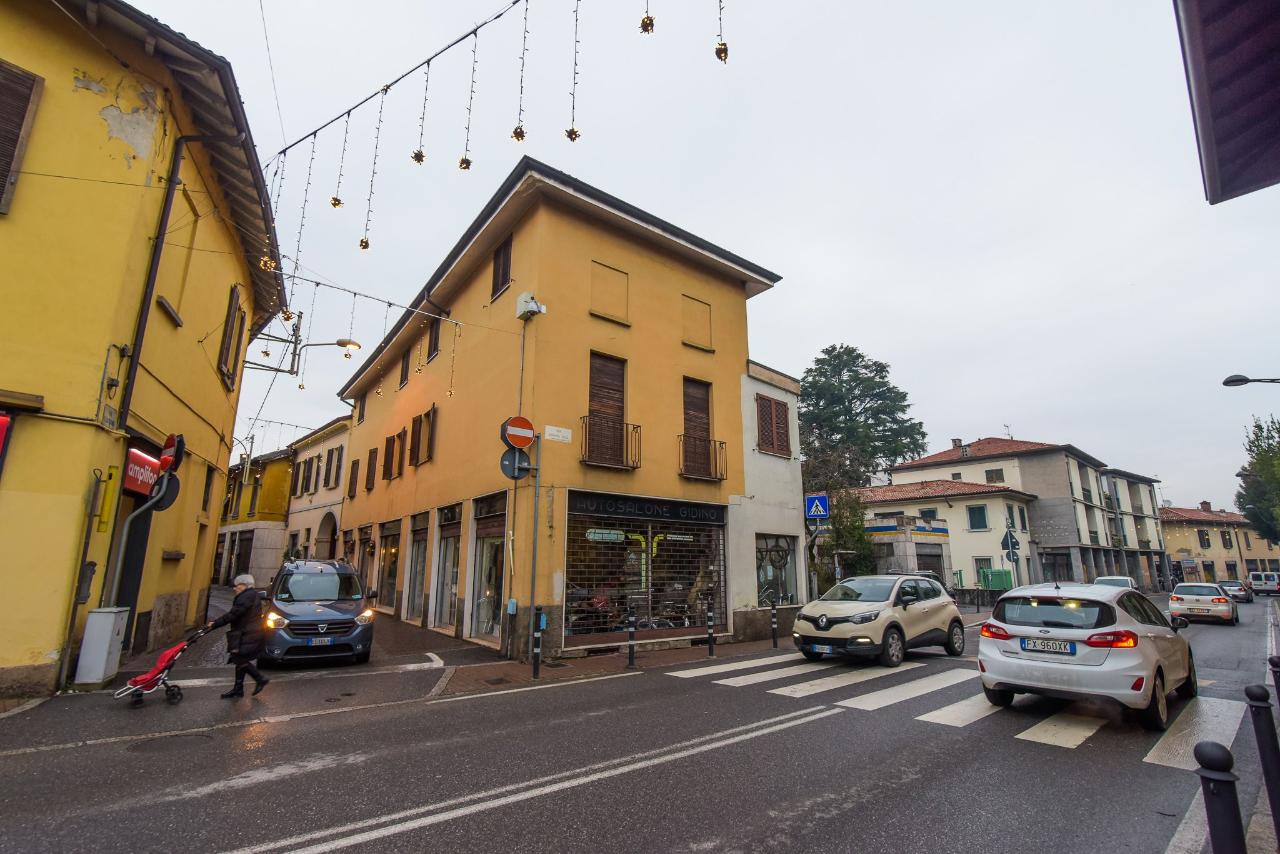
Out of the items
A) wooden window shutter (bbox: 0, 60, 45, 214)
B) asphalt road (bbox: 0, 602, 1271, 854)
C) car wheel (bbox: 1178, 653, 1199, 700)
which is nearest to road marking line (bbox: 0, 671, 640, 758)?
asphalt road (bbox: 0, 602, 1271, 854)

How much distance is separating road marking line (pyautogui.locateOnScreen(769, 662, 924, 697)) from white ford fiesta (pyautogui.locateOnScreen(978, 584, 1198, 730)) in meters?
2.05

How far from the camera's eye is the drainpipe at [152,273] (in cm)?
830

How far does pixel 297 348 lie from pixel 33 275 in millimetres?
7319

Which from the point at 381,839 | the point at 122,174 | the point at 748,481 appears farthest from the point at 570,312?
the point at 381,839

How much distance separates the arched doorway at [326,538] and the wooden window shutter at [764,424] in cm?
2214

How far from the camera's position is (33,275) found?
7.48 metres

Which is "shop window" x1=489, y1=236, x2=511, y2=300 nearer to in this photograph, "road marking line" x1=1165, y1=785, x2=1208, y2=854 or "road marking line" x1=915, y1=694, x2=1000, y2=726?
"road marking line" x1=915, y1=694, x2=1000, y2=726

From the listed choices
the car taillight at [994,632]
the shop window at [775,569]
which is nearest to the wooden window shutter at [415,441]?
the shop window at [775,569]

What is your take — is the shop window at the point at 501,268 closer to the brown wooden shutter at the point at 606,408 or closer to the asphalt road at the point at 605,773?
the brown wooden shutter at the point at 606,408

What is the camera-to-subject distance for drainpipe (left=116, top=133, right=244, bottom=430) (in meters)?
8.30

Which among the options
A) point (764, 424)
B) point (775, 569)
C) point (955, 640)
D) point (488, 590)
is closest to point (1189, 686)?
point (955, 640)

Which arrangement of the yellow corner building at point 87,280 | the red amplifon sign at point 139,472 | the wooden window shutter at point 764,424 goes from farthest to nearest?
the wooden window shutter at point 764,424 < the red amplifon sign at point 139,472 < the yellow corner building at point 87,280

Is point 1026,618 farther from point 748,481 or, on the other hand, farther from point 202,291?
point 202,291

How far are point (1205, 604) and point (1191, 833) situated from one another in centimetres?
2270
